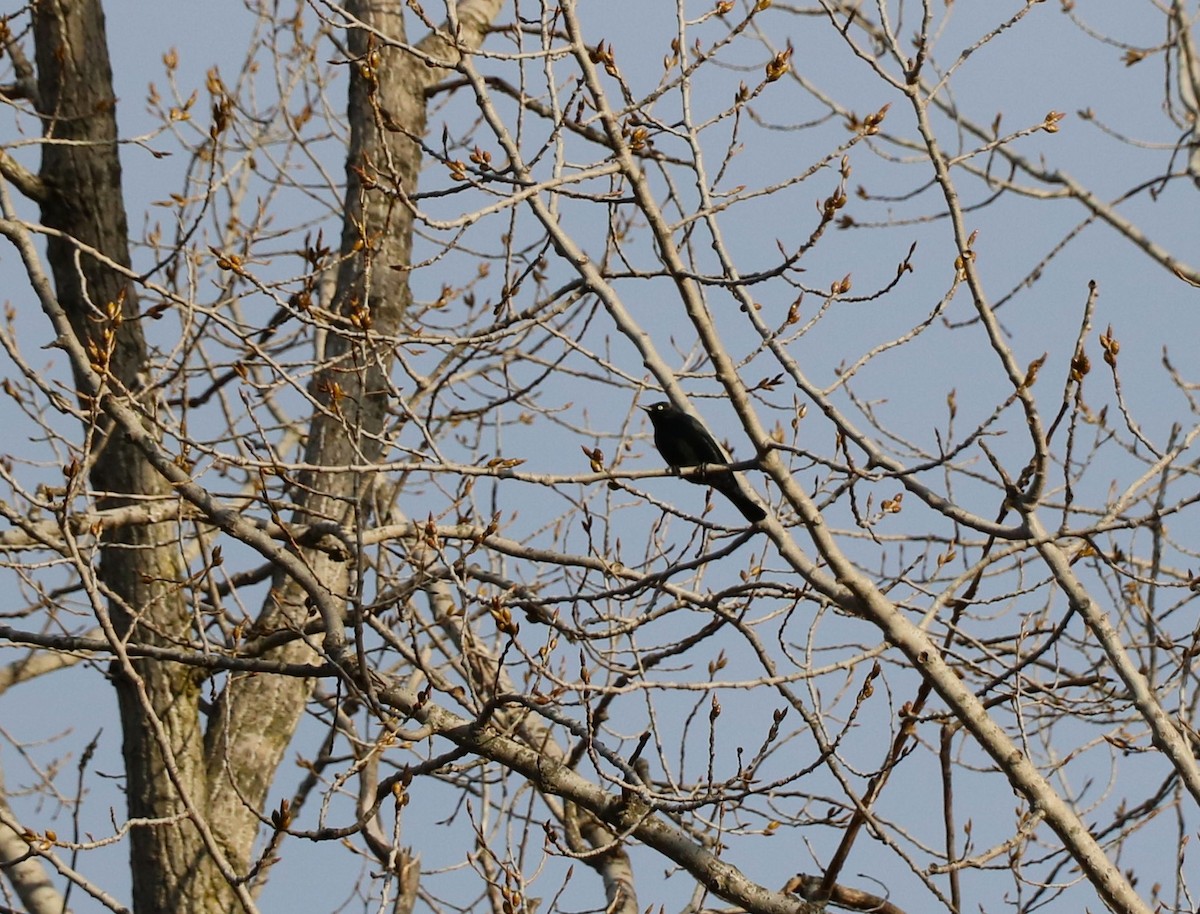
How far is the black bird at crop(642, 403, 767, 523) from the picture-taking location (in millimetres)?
4637

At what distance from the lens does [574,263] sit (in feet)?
13.9

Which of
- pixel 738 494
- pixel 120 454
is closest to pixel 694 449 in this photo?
pixel 738 494

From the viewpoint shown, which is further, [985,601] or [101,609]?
[985,601]

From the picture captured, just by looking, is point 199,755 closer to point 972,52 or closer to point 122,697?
point 122,697

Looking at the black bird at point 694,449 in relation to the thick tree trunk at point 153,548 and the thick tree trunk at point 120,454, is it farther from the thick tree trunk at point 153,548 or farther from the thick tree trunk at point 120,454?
the thick tree trunk at point 120,454

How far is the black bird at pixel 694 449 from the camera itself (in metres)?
4.64

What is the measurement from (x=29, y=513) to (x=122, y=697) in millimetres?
805

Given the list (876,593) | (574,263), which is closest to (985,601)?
(876,593)

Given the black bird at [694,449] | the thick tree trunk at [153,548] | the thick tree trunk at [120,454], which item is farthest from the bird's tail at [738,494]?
the thick tree trunk at [120,454]

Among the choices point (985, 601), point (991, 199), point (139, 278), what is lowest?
point (985, 601)

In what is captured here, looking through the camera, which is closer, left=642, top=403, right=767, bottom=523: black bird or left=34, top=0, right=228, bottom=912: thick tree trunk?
left=642, top=403, right=767, bottom=523: black bird

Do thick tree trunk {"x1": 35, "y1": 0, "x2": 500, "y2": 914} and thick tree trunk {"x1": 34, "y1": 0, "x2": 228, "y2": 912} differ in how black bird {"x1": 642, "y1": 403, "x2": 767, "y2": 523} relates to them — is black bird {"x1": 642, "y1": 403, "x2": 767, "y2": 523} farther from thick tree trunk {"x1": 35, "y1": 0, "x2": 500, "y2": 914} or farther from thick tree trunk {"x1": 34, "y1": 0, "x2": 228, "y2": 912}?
thick tree trunk {"x1": 34, "y1": 0, "x2": 228, "y2": 912}

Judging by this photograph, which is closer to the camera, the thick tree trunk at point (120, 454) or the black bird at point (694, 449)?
the black bird at point (694, 449)

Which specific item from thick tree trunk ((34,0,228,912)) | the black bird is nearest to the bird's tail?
the black bird
